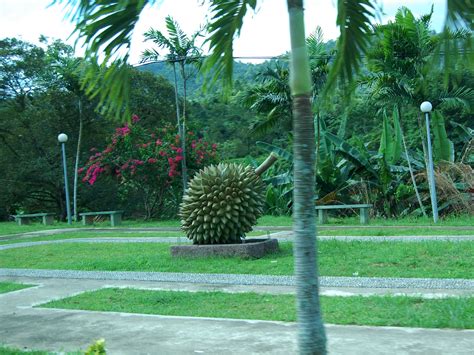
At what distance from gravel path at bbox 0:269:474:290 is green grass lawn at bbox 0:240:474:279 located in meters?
0.35

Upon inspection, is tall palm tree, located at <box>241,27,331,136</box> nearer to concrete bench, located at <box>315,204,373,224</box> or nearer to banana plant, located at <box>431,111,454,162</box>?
concrete bench, located at <box>315,204,373,224</box>

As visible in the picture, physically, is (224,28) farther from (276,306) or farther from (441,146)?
(441,146)

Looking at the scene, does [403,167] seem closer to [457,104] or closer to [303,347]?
[457,104]

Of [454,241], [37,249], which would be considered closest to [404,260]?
[454,241]

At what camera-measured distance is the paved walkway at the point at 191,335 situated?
540 centimetres

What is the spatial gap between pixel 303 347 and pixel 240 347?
2183 mm

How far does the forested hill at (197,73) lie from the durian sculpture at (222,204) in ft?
5.65

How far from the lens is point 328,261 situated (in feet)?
33.9

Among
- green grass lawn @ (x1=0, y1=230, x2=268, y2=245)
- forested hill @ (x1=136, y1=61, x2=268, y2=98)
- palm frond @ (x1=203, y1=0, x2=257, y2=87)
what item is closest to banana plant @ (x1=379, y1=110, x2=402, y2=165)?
forested hill @ (x1=136, y1=61, x2=268, y2=98)

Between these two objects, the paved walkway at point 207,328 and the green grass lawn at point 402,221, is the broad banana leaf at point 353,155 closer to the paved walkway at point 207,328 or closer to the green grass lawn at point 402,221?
the green grass lawn at point 402,221

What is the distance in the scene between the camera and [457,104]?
62.2 feet

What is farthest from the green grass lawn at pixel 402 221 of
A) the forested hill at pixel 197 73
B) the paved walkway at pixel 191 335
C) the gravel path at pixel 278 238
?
the paved walkway at pixel 191 335

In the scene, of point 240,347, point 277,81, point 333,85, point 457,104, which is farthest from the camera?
point 277,81

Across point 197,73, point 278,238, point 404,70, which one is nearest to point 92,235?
point 278,238
